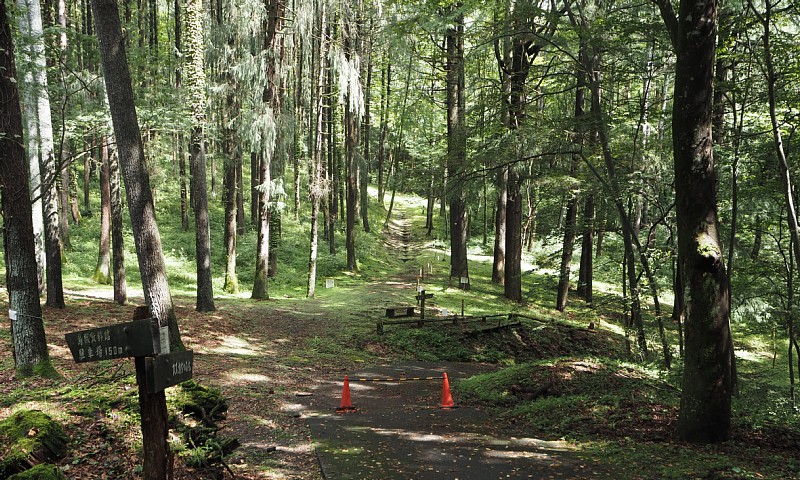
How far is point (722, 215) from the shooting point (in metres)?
12.1

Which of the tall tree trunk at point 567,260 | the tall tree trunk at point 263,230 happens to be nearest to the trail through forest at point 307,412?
the tall tree trunk at point 263,230

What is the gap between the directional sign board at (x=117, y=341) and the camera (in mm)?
4160

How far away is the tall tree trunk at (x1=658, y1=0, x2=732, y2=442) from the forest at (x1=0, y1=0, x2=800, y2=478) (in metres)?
0.03

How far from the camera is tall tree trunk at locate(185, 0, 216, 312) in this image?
15.6m

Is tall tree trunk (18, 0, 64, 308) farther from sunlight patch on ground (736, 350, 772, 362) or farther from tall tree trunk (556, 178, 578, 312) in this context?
sunlight patch on ground (736, 350, 772, 362)

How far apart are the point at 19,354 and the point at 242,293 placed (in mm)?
14519

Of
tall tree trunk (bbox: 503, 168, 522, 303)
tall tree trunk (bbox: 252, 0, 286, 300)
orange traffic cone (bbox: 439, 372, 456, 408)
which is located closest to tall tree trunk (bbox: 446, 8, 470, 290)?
tall tree trunk (bbox: 503, 168, 522, 303)

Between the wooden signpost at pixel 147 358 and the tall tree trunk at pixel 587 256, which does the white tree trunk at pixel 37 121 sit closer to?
the wooden signpost at pixel 147 358

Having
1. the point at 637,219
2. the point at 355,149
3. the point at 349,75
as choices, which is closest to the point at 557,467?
the point at 349,75


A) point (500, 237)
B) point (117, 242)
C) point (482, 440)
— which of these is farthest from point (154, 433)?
point (500, 237)

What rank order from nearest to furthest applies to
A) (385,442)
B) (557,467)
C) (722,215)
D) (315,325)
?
(557,467), (385,442), (722,215), (315,325)

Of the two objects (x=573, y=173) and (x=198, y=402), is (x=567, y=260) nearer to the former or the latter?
(x=573, y=173)

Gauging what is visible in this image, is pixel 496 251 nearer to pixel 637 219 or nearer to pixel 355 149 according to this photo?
pixel 637 219

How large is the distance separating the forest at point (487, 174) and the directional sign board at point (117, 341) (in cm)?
55
